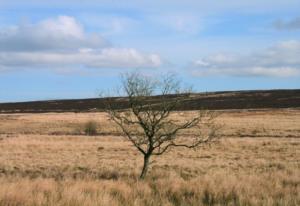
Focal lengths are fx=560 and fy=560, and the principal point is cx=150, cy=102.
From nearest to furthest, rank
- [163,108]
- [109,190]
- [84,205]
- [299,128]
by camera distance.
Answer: [84,205], [109,190], [163,108], [299,128]

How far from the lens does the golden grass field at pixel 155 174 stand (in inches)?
395

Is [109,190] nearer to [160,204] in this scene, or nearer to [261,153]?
[160,204]

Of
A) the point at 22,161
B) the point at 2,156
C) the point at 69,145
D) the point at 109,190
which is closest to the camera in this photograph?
the point at 109,190

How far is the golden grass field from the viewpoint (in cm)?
1002

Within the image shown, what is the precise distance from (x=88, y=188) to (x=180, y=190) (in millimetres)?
1859

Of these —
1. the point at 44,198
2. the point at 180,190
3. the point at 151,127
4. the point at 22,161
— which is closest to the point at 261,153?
the point at 22,161

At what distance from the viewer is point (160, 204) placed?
380 inches

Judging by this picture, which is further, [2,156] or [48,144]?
[48,144]

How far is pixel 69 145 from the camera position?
132 feet

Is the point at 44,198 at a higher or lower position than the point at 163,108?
lower

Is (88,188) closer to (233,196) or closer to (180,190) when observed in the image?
(180,190)

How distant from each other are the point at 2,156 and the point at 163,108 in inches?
658

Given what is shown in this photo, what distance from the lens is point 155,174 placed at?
17562 mm

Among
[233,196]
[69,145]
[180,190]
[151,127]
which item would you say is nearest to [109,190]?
[180,190]
